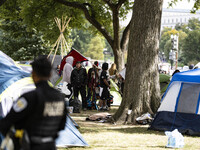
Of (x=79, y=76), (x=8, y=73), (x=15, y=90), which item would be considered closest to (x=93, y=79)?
(x=79, y=76)

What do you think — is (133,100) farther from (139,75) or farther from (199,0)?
(199,0)

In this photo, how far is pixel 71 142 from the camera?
26.4 ft

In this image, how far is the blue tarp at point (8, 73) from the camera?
7737 millimetres

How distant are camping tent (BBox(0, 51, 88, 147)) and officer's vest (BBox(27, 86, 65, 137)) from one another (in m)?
3.49

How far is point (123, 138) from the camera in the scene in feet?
30.7

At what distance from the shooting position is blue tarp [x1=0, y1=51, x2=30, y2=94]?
7.74 m

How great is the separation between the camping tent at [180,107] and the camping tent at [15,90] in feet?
10.8

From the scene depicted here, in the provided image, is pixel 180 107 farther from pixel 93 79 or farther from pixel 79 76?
pixel 93 79

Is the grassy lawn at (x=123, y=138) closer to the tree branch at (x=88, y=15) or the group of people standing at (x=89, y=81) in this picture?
the group of people standing at (x=89, y=81)

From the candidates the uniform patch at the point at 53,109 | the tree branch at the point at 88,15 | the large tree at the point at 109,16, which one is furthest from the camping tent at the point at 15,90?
the tree branch at the point at 88,15

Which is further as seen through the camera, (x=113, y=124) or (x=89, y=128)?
(x=113, y=124)

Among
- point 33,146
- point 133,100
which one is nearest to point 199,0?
point 133,100

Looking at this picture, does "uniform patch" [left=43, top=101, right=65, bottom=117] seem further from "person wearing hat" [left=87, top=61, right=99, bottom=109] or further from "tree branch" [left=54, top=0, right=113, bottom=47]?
"tree branch" [left=54, top=0, right=113, bottom=47]

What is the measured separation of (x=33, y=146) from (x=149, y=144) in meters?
5.24
